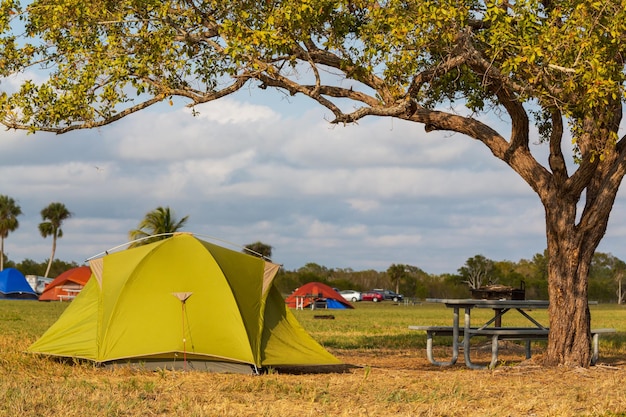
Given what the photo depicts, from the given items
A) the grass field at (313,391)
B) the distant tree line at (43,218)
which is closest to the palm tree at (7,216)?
the distant tree line at (43,218)

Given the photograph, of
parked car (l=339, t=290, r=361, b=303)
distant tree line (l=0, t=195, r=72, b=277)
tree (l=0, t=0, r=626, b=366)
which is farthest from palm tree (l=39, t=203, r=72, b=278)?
tree (l=0, t=0, r=626, b=366)

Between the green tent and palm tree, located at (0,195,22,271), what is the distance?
236 ft

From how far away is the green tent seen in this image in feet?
43.8

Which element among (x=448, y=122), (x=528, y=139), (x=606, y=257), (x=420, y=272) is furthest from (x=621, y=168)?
(x=606, y=257)

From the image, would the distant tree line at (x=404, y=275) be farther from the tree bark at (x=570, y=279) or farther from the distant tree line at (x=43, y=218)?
A: the tree bark at (x=570, y=279)

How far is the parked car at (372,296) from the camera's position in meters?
74.4

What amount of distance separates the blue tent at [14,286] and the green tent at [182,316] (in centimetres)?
4783

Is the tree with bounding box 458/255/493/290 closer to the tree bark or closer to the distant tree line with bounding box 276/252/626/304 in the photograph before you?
the distant tree line with bounding box 276/252/626/304

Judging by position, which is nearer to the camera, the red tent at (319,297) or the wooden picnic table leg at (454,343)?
the wooden picnic table leg at (454,343)

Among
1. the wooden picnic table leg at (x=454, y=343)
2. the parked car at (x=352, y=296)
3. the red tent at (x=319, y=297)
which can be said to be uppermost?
the parked car at (x=352, y=296)

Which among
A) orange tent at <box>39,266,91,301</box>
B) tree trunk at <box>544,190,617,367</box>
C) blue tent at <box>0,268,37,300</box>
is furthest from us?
blue tent at <box>0,268,37,300</box>

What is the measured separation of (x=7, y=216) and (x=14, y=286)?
976 inches

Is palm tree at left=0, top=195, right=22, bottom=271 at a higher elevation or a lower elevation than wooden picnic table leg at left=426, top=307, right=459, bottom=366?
higher

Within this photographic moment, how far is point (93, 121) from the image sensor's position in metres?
15.4
